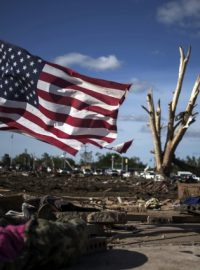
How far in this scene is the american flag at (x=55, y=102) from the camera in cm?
1198

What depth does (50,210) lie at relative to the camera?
30.7ft

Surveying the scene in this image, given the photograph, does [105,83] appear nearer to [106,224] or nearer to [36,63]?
[36,63]

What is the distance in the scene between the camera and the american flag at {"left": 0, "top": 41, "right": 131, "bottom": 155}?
11977 millimetres

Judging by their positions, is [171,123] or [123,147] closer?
[123,147]

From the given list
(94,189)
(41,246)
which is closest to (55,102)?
(41,246)

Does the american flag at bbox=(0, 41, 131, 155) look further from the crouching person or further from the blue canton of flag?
the crouching person

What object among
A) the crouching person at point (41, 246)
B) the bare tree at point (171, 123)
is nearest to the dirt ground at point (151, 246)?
the crouching person at point (41, 246)

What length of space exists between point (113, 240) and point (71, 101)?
439 centimetres

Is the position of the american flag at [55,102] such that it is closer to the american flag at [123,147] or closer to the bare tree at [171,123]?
the american flag at [123,147]

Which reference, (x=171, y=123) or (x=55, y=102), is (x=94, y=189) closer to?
(x=171, y=123)

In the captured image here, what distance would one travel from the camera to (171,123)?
34.1 meters

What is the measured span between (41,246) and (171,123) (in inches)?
1144

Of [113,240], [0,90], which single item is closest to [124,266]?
[113,240]

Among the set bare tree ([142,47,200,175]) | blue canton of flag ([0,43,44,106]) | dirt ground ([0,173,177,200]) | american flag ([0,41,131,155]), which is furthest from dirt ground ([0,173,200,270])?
bare tree ([142,47,200,175])
